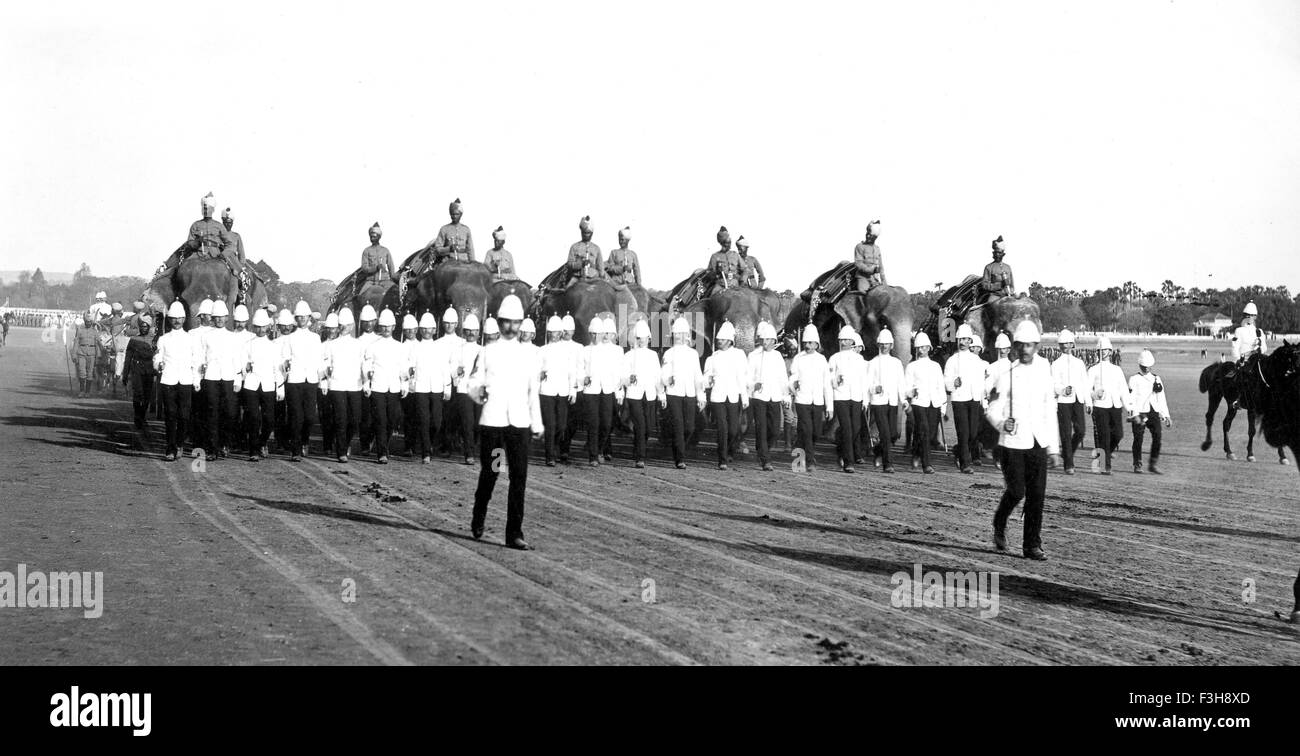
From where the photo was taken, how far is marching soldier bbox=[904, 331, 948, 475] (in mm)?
17522

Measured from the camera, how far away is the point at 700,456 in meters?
19.1

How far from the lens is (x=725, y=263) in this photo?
23.1m

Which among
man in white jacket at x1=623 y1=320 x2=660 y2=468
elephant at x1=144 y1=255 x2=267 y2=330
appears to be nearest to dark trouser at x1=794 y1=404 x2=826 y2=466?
man in white jacket at x1=623 y1=320 x2=660 y2=468

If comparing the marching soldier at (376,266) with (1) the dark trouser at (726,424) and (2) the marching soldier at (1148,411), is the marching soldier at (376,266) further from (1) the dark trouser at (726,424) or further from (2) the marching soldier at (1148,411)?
(2) the marching soldier at (1148,411)

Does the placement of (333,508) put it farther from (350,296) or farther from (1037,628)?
(350,296)

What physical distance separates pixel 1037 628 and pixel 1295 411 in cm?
285

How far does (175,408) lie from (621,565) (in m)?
8.96

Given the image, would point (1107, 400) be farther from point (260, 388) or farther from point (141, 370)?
point (141, 370)

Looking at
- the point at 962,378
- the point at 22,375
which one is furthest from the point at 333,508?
the point at 22,375

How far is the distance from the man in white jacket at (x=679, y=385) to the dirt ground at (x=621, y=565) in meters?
0.82

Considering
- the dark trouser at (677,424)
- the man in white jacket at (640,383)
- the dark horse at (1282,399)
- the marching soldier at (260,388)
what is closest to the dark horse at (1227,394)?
the dark trouser at (677,424)

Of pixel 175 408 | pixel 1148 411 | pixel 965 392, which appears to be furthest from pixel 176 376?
pixel 1148 411

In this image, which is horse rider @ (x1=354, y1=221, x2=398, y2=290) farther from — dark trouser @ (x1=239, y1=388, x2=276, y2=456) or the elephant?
dark trouser @ (x1=239, y1=388, x2=276, y2=456)

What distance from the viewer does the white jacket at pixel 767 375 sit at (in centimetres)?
1766
